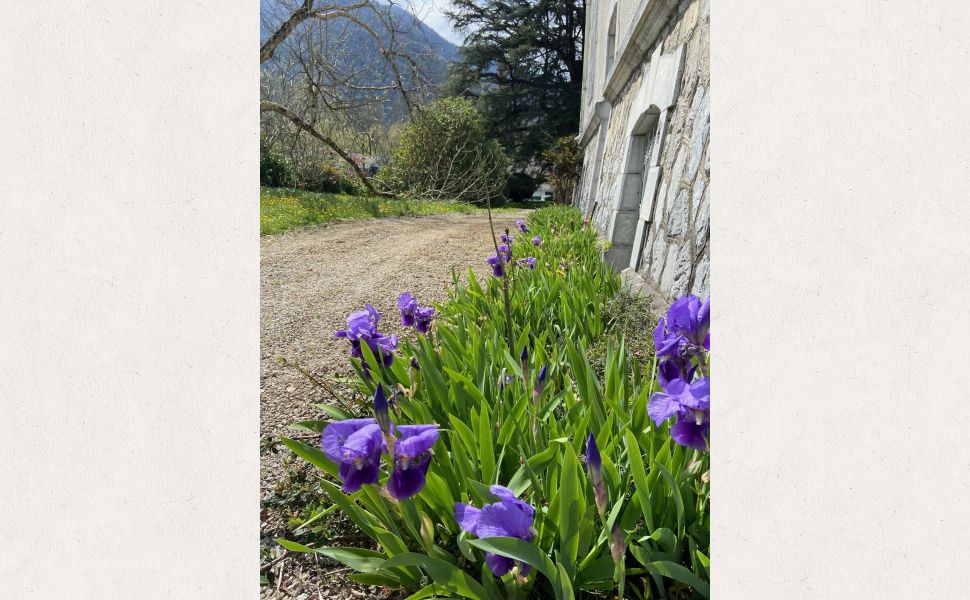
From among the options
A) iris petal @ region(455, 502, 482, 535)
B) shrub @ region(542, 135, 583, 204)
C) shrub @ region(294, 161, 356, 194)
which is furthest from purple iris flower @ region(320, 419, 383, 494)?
shrub @ region(542, 135, 583, 204)

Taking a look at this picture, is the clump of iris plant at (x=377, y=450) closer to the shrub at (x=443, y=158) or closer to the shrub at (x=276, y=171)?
the shrub at (x=443, y=158)

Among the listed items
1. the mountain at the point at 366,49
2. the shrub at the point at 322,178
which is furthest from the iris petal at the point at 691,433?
the shrub at the point at 322,178

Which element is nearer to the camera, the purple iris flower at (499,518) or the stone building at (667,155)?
the purple iris flower at (499,518)

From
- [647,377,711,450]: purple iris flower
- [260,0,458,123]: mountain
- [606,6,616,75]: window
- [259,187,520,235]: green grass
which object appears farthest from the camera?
[260,0,458,123]: mountain

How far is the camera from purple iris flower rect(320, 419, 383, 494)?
79 cm

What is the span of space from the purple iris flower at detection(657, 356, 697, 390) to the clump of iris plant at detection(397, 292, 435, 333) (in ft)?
3.29

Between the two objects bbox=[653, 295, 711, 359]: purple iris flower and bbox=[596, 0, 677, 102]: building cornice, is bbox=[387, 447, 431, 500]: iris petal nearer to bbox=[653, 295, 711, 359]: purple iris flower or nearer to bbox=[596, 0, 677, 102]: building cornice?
bbox=[653, 295, 711, 359]: purple iris flower

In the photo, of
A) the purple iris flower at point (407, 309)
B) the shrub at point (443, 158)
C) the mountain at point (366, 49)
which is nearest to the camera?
the purple iris flower at point (407, 309)

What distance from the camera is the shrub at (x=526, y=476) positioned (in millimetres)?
811

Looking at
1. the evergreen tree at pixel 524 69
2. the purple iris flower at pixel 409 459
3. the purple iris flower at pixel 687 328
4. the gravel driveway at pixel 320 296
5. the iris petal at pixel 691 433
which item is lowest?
the gravel driveway at pixel 320 296

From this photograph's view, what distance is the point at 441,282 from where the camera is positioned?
435cm
